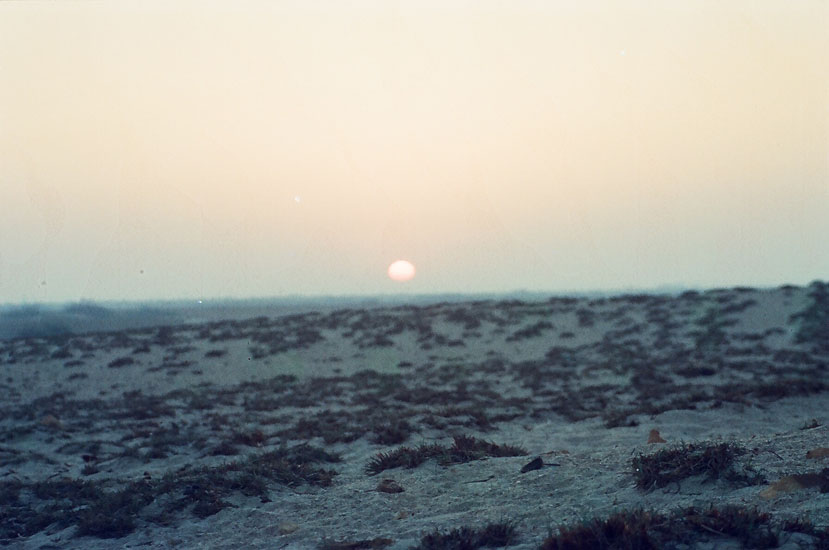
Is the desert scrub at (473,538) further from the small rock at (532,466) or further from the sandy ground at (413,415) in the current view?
the small rock at (532,466)

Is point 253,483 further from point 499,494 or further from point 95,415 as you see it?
point 95,415

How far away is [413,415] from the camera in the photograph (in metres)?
14.8

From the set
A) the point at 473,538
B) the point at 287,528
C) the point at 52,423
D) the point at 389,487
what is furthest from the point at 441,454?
the point at 52,423

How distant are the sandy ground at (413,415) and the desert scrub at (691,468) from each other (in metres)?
0.07

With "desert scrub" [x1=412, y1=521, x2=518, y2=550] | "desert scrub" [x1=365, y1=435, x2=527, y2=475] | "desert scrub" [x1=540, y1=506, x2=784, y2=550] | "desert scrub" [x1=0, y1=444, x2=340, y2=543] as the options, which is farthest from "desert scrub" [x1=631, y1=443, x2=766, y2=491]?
"desert scrub" [x1=0, y1=444, x2=340, y2=543]

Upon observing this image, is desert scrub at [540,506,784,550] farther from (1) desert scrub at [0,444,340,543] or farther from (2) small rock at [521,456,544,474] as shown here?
(1) desert scrub at [0,444,340,543]

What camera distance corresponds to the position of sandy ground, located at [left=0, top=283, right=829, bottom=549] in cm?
674

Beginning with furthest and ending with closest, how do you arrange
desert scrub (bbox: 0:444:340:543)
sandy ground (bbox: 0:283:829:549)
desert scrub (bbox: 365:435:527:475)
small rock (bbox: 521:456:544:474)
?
desert scrub (bbox: 365:435:527:475) < small rock (bbox: 521:456:544:474) < desert scrub (bbox: 0:444:340:543) < sandy ground (bbox: 0:283:829:549)

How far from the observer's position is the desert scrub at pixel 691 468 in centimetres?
620

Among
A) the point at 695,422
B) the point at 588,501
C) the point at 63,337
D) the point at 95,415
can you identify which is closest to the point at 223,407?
the point at 95,415

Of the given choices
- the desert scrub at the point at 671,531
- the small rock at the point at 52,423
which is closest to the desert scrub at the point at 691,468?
the desert scrub at the point at 671,531

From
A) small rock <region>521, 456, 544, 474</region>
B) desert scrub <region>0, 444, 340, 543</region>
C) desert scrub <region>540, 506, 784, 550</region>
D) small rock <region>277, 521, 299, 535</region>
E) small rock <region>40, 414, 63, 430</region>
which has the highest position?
desert scrub <region>540, 506, 784, 550</region>

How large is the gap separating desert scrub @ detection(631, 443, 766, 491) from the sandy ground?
0.07 metres

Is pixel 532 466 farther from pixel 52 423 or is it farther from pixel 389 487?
pixel 52 423
